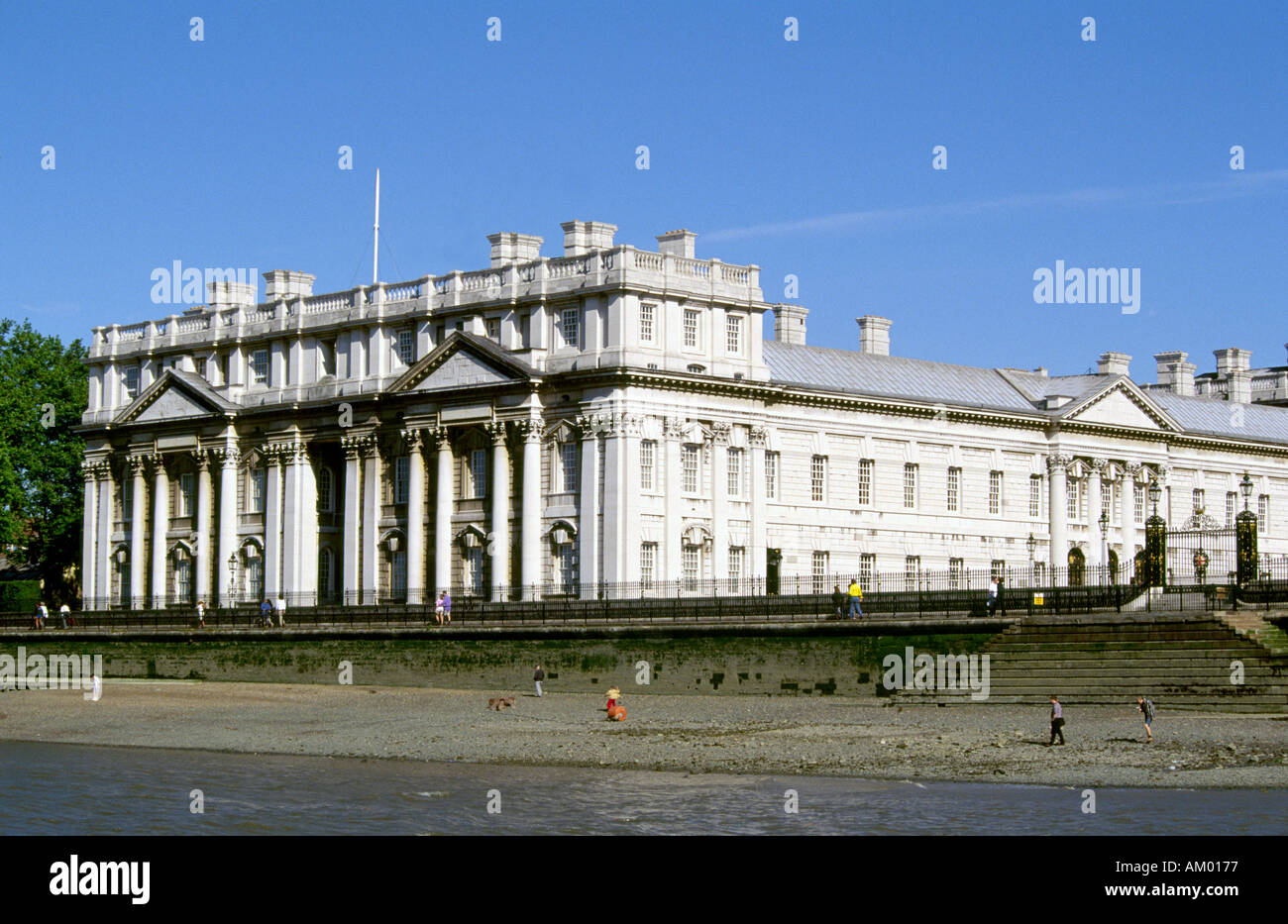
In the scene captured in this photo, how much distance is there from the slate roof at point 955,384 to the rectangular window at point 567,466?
7.94m

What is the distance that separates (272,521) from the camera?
274ft

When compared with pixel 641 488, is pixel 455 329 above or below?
above

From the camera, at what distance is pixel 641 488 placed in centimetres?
7200

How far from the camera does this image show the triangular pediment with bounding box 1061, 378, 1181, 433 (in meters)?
87.2

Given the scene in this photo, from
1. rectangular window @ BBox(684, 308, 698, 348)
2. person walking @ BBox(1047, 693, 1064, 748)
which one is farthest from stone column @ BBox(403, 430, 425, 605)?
person walking @ BBox(1047, 693, 1064, 748)

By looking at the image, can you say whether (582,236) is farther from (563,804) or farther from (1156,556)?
(563,804)

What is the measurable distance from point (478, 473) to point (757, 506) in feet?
32.5

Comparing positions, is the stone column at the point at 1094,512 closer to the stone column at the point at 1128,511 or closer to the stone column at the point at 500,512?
the stone column at the point at 1128,511

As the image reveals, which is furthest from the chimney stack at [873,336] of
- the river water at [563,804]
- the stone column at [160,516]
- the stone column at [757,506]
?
the river water at [563,804]

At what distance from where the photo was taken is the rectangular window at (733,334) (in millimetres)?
74938
